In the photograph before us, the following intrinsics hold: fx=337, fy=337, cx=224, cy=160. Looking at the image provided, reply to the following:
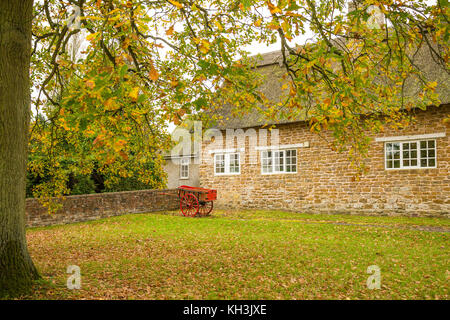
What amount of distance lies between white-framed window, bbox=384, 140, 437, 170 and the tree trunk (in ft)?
38.9

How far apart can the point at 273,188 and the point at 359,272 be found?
380 inches

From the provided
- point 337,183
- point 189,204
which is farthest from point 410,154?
point 189,204

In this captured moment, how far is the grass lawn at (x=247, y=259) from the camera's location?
4.64m

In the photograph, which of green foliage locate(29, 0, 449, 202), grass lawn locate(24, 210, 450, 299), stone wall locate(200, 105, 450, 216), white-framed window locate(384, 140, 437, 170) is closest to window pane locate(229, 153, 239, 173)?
stone wall locate(200, 105, 450, 216)

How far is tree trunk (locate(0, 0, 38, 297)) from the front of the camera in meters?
3.91

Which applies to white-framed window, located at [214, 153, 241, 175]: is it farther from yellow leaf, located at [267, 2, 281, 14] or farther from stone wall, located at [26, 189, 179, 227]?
yellow leaf, located at [267, 2, 281, 14]

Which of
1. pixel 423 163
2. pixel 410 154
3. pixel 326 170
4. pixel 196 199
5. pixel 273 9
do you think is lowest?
pixel 196 199

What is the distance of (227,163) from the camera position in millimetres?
16562

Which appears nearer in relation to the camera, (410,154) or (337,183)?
(410,154)

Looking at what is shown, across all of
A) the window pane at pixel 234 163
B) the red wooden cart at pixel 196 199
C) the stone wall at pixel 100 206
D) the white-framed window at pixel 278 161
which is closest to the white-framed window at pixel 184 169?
the stone wall at pixel 100 206

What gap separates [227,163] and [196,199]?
3.42 metres

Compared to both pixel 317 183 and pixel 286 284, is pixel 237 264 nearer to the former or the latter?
pixel 286 284

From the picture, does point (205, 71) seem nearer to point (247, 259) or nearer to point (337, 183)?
point (247, 259)
